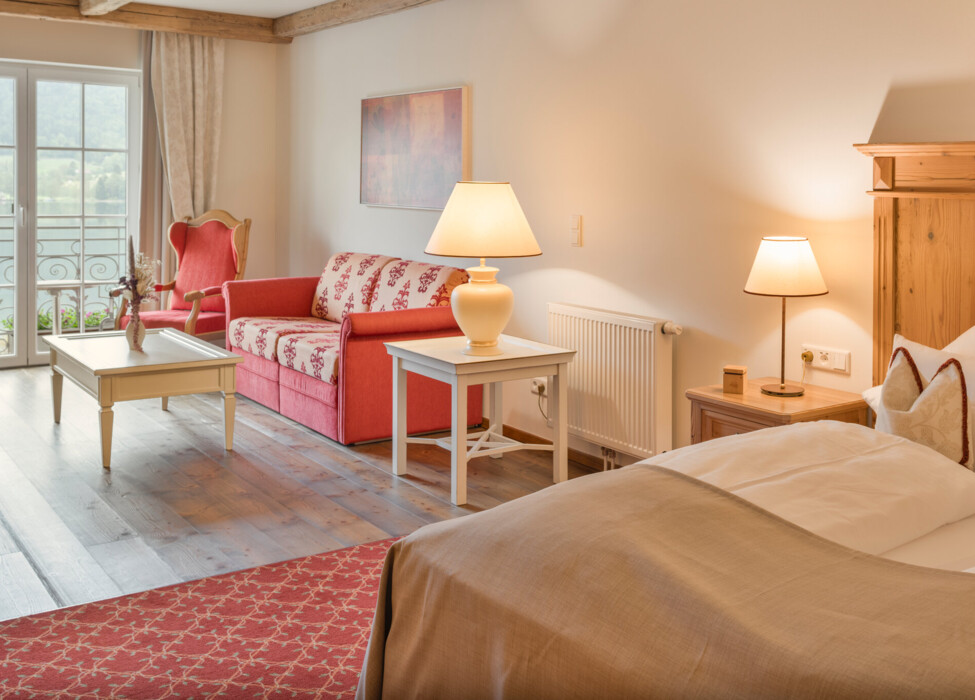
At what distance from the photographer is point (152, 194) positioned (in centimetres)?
712

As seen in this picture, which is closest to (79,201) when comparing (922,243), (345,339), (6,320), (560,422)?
(6,320)

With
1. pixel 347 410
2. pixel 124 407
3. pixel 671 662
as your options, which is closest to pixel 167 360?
pixel 347 410

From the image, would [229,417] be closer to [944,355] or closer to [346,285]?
[346,285]

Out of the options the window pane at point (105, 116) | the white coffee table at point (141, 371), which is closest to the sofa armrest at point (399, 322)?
→ the white coffee table at point (141, 371)

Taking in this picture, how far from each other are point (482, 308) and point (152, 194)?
399 cm

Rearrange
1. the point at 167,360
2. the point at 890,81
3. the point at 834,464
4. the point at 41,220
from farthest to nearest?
the point at 41,220, the point at 167,360, the point at 890,81, the point at 834,464

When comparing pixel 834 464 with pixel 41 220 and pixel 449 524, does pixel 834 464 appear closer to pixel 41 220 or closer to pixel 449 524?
pixel 449 524

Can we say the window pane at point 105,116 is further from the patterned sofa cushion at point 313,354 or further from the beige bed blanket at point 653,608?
the beige bed blanket at point 653,608

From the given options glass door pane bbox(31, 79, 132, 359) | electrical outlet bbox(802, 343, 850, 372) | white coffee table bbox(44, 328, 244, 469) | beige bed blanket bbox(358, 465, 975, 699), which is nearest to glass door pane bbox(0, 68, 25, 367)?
glass door pane bbox(31, 79, 132, 359)

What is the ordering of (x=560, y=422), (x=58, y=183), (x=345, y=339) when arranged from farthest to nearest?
1. (x=58, y=183)
2. (x=345, y=339)
3. (x=560, y=422)

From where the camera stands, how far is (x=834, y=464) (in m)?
2.28

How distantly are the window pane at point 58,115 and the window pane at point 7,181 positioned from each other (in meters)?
0.22

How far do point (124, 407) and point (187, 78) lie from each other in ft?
8.87

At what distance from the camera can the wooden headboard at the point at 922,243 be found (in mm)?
2982
